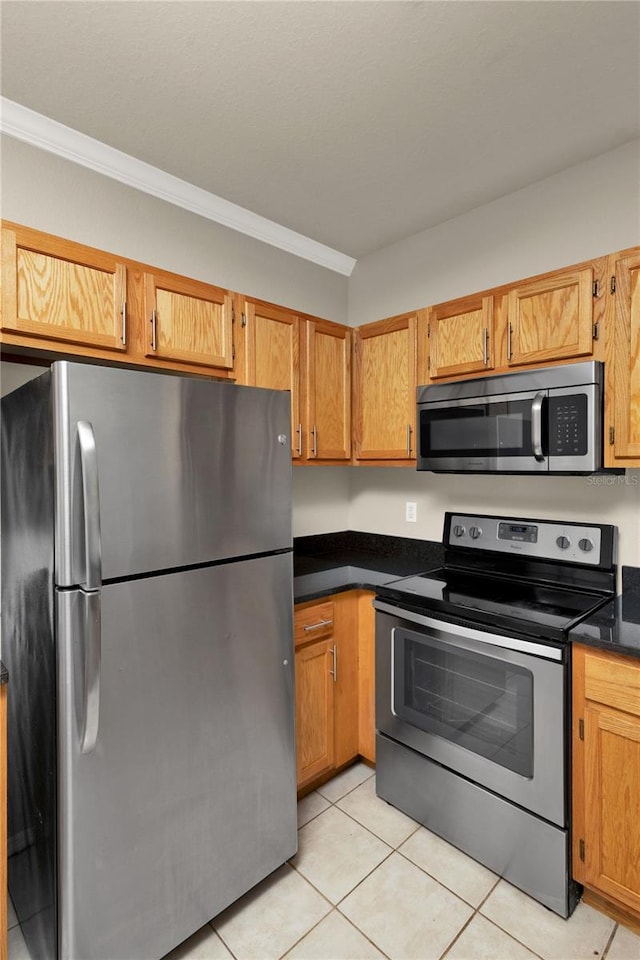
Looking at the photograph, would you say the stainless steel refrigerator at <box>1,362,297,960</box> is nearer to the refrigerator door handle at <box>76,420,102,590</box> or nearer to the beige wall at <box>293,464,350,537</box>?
the refrigerator door handle at <box>76,420,102,590</box>

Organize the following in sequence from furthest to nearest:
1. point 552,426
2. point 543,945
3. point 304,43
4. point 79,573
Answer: point 552,426
point 543,945
point 304,43
point 79,573

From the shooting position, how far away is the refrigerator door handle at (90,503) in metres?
1.21

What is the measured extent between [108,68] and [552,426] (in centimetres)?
180

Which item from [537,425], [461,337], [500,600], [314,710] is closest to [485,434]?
[537,425]

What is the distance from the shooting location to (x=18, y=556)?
1528 millimetres

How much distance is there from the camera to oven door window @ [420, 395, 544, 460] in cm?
188

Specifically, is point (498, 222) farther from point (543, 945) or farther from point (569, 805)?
point (543, 945)

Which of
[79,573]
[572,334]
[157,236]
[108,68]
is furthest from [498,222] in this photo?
[79,573]

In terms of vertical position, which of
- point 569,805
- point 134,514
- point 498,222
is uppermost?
point 498,222

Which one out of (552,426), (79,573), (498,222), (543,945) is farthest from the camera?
(498,222)

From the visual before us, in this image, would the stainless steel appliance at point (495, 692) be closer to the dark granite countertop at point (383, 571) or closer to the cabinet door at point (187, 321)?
the dark granite countertop at point (383, 571)

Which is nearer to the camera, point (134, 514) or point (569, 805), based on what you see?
point (134, 514)

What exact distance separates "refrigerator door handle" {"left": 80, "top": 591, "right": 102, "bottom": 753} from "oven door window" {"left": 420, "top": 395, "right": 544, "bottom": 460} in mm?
1468

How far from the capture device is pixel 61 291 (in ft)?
5.39
